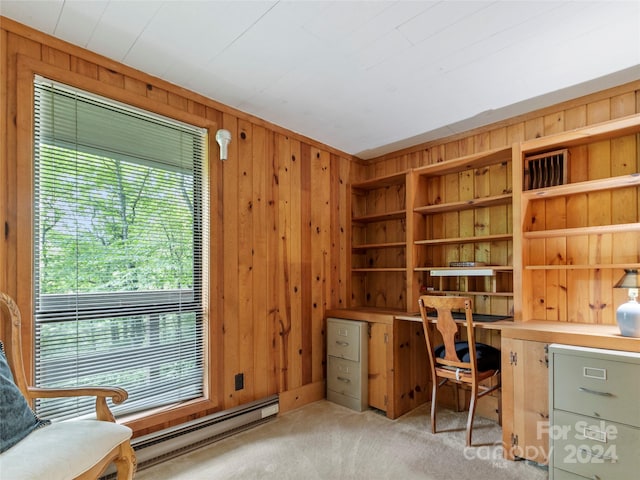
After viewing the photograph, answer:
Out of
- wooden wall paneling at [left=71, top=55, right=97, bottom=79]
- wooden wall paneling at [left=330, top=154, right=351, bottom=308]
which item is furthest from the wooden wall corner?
wooden wall paneling at [left=71, top=55, right=97, bottom=79]

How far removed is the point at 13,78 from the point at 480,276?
3.28 meters

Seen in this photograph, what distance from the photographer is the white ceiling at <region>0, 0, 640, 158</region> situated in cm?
166

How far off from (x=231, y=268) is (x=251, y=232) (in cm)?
33

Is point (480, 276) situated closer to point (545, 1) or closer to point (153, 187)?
point (545, 1)

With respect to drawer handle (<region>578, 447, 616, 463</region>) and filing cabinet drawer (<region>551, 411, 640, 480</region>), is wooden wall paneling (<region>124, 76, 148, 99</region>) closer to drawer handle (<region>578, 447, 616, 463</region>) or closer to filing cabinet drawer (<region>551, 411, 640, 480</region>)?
filing cabinet drawer (<region>551, 411, 640, 480</region>)

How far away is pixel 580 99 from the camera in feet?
8.09

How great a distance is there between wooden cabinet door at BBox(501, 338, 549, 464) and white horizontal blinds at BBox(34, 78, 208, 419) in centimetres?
200

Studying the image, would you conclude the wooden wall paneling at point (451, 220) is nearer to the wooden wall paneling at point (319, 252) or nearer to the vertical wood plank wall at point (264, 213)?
the vertical wood plank wall at point (264, 213)

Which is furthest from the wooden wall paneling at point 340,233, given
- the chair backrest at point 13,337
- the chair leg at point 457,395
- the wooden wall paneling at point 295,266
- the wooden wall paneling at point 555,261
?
the chair backrest at point 13,337

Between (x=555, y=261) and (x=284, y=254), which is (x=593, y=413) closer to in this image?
(x=555, y=261)

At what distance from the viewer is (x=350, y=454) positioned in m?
2.28

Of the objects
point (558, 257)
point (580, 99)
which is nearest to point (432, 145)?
point (580, 99)

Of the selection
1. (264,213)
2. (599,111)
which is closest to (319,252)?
(264,213)

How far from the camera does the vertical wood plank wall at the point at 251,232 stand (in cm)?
178
